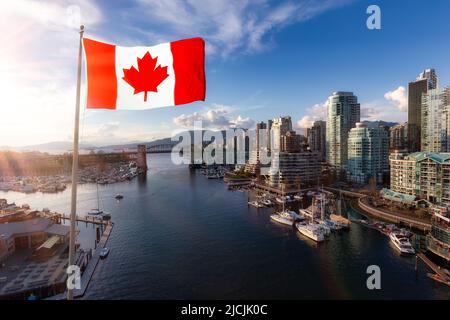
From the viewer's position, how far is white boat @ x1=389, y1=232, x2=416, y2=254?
10526mm

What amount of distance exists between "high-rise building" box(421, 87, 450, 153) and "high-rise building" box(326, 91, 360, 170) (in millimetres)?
7958

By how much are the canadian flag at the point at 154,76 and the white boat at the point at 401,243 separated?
11362mm

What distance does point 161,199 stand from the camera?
2159 centimetres

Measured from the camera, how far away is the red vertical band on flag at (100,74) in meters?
2.47

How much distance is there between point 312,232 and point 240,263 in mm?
4421

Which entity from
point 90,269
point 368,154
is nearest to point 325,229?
point 90,269

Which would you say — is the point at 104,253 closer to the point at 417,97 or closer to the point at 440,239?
the point at 440,239

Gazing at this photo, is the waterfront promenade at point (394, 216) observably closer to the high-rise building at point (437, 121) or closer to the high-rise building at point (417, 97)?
the high-rise building at point (437, 121)

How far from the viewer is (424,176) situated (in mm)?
17891
